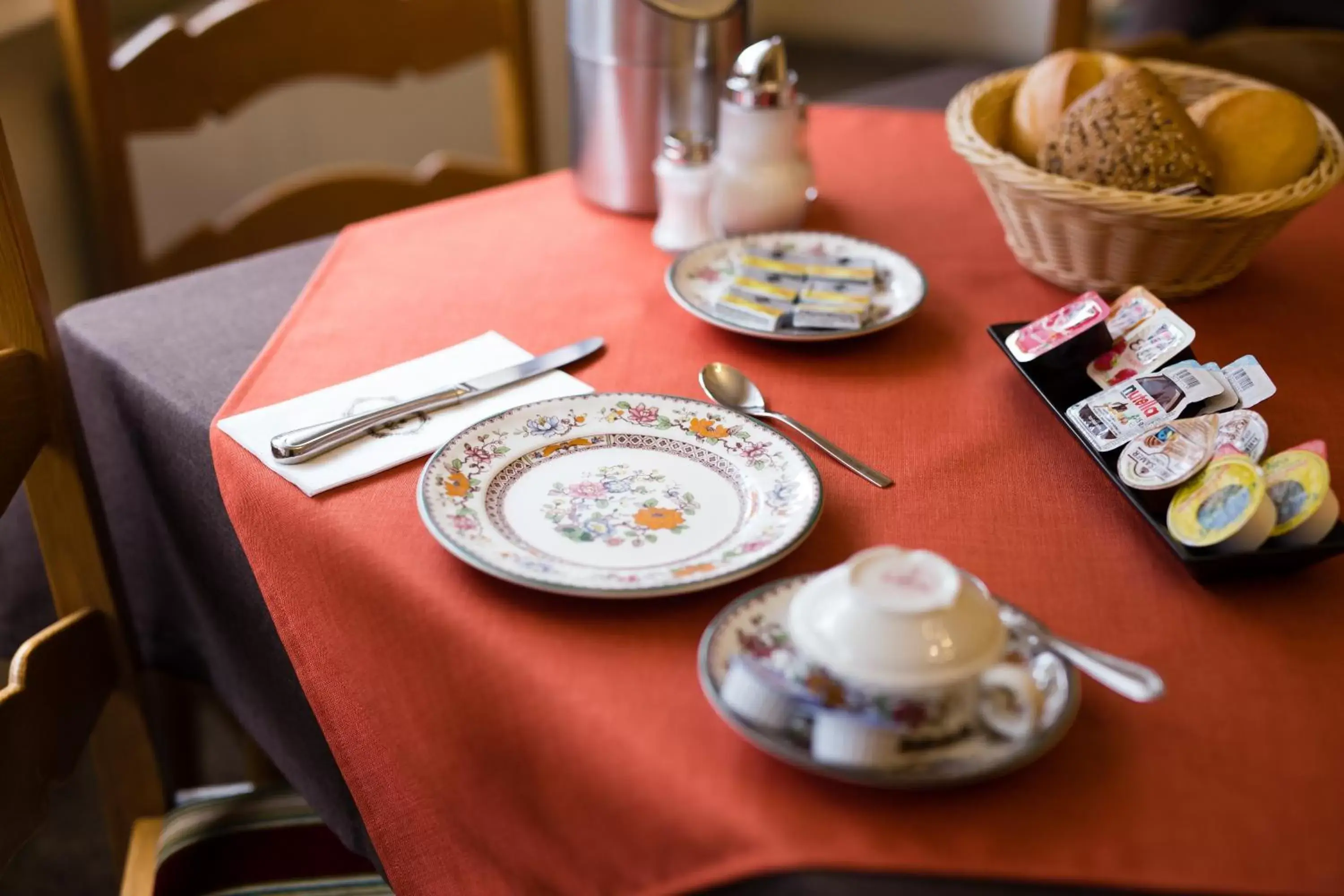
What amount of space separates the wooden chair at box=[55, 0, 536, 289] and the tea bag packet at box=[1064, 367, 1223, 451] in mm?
966

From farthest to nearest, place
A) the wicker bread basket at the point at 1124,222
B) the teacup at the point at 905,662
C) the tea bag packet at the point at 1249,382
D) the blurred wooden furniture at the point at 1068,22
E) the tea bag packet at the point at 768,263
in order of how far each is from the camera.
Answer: the blurred wooden furniture at the point at 1068,22
the tea bag packet at the point at 768,263
the wicker bread basket at the point at 1124,222
the tea bag packet at the point at 1249,382
the teacup at the point at 905,662

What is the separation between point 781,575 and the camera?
642 millimetres

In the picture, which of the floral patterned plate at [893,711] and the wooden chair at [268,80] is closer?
the floral patterned plate at [893,711]

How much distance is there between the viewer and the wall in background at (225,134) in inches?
61.9

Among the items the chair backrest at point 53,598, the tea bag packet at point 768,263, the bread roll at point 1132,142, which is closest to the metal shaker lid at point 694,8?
the tea bag packet at point 768,263

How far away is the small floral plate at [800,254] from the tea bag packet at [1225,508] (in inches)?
10.8

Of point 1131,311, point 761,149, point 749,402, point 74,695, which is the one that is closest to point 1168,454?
point 1131,311

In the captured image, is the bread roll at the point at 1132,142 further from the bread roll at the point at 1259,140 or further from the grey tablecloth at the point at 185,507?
the grey tablecloth at the point at 185,507

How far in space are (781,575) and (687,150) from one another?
1.60 ft

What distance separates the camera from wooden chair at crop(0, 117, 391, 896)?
785 mm

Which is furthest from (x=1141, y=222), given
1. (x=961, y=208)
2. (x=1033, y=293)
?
(x=961, y=208)

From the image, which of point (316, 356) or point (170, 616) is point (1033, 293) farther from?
point (170, 616)

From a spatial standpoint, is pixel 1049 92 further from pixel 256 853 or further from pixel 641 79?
pixel 256 853

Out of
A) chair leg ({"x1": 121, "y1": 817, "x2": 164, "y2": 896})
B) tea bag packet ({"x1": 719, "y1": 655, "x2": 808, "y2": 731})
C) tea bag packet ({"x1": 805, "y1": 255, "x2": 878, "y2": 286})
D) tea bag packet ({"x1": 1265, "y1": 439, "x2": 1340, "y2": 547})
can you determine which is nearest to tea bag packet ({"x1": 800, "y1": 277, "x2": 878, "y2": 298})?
tea bag packet ({"x1": 805, "y1": 255, "x2": 878, "y2": 286})
